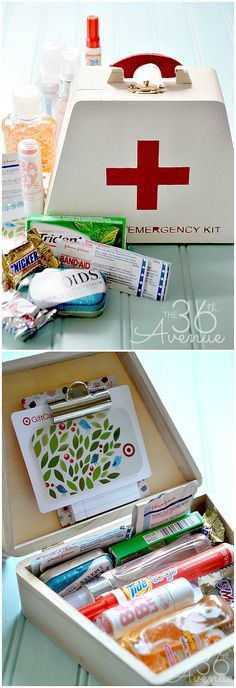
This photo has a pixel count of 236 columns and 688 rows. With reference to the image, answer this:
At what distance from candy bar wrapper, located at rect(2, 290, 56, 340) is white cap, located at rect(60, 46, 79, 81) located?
397 mm

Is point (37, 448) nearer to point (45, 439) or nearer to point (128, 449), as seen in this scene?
point (45, 439)

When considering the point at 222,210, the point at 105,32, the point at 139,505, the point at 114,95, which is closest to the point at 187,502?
the point at 139,505

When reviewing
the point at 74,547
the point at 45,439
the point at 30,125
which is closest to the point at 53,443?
the point at 45,439

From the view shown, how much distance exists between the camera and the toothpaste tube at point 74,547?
1024mm

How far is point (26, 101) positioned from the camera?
1.14 meters

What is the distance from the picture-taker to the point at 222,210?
1.10 metres

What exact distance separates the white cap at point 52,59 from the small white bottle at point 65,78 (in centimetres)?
4

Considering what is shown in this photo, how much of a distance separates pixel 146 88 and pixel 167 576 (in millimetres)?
614

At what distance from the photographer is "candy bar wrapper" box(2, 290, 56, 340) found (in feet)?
3.18

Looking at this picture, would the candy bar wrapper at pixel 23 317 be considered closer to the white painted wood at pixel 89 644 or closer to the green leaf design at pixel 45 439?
the green leaf design at pixel 45 439

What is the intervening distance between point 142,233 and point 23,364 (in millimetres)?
245

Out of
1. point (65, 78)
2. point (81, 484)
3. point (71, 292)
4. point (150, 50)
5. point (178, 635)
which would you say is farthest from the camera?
point (150, 50)

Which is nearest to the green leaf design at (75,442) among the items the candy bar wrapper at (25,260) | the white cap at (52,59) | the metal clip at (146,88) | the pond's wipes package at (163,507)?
the pond's wipes package at (163,507)

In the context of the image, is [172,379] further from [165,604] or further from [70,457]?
[165,604]
